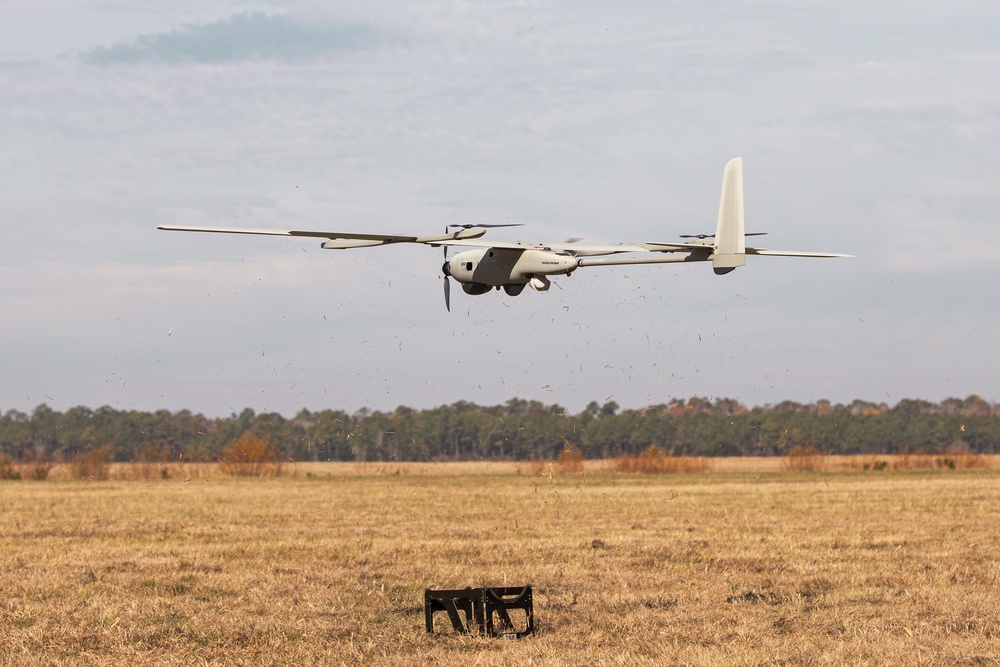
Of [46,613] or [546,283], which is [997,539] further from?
[46,613]

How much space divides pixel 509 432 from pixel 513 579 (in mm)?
82468

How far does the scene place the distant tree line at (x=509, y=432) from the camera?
96.4 m

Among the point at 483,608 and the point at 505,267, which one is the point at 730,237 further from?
the point at 483,608

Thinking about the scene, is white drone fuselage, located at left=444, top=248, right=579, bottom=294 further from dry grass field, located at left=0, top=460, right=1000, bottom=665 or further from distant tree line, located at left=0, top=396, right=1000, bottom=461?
distant tree line, located at left=0, top=396, right=1000, bottom=461

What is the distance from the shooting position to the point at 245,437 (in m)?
82.8

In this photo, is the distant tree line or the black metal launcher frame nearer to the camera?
the black metal launcher frame

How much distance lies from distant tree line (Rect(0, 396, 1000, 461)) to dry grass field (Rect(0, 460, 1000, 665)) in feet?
148

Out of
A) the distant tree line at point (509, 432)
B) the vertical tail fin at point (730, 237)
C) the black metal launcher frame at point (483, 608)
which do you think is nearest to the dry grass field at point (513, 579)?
the black metal launcher frame at point (483, 608)

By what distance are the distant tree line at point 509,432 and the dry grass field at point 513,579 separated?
148ft

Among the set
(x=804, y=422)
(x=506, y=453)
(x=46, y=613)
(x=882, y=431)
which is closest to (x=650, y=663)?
(x=46, y=613)

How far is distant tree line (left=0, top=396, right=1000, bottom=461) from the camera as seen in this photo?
96.4 m

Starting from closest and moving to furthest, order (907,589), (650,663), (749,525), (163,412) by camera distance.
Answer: (650,663)
(907,589)
(749,525)
(163,412)

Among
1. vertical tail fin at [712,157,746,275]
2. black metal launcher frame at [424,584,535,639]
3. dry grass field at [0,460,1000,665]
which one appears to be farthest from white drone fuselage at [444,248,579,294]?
black metal launcher frame at [424,584,535,639]

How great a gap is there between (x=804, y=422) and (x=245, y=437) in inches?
3030
